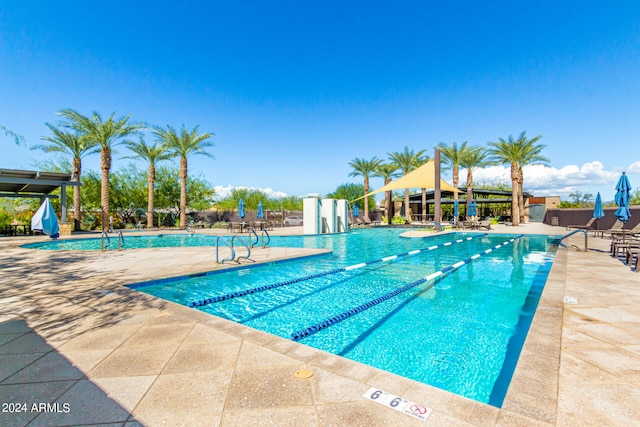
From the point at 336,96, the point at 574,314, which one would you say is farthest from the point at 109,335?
the point at 336,96

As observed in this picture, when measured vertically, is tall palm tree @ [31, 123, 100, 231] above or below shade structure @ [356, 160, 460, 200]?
above

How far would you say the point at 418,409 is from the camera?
1.81 meters

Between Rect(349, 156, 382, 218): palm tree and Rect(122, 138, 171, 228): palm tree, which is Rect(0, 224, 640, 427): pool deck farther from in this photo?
Rect(349, 156, 382, 218): palm tree

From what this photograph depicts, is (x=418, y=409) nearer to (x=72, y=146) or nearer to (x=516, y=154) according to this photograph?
(x=72, y=146)

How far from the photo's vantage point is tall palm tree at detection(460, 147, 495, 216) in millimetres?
26031

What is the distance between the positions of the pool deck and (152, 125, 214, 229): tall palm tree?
65.1ft

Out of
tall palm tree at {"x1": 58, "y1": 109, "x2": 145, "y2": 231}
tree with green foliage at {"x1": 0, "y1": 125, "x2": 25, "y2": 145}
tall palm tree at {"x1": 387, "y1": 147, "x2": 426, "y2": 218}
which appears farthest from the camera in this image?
tall palm tree at {"x1": 387, "y1": 147, "x2": 426, "y2": 218}

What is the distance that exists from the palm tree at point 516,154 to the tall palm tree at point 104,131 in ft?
88.5

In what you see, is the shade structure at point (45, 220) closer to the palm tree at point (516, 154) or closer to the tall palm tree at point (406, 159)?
the tall palm tree at point (406, 159)

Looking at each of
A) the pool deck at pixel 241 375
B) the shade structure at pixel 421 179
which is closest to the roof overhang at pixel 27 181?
the pool deck at pixel 241 375

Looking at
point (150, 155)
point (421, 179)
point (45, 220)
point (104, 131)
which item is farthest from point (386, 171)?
point (45, 220)

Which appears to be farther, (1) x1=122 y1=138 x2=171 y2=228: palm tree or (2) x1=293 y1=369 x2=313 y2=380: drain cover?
(1) x1=122 y1=138 x2=171 y2=228: palm tree

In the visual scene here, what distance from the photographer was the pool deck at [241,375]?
1.77 metres

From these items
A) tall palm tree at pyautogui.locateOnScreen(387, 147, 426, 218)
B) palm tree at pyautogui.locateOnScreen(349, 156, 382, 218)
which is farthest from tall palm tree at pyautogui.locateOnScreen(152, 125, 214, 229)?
tall palm tree at pyautogui.locateOnScreen(387, 147, 426, 218)
